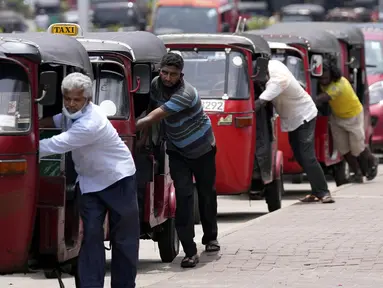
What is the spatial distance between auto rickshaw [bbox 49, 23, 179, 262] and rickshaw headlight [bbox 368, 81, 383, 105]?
1120 centimetres

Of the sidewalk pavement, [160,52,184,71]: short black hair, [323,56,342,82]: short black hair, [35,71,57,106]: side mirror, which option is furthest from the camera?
[323,56,342,82]: short black hair

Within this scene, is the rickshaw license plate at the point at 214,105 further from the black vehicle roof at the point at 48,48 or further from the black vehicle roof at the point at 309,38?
the black vehicle roof at the point at 48,48

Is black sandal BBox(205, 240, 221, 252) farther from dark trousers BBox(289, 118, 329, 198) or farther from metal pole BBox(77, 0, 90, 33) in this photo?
metal pole BBox(77, 0, 90, 33)

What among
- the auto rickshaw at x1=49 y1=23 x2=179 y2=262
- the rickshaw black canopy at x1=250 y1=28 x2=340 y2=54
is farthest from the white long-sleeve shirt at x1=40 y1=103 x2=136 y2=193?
the rickshaw black canopy at x1=250 y1=28 x2=340 y2=54

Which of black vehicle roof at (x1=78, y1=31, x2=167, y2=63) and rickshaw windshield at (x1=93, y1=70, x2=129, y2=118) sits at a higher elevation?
black vehicle roof at (x1=78, y1=31, x2=167, y2=63)

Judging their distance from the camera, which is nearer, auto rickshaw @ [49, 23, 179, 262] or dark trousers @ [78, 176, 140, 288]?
dark trousers @ [78, 176, 140, 288]

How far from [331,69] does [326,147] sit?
4.47 ft

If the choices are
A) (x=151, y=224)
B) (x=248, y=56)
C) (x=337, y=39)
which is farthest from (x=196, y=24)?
(x=151, y=224)

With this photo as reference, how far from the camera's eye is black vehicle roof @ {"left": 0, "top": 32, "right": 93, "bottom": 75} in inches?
336

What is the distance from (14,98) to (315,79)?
921 cm

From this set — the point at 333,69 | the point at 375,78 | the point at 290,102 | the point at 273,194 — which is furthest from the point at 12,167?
the point at 375,78

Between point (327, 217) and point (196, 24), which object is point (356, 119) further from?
point (196, 24)

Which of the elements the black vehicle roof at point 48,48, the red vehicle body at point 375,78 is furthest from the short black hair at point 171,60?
the red vehicle body at point 375,78

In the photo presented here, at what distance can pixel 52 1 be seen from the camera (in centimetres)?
6431
